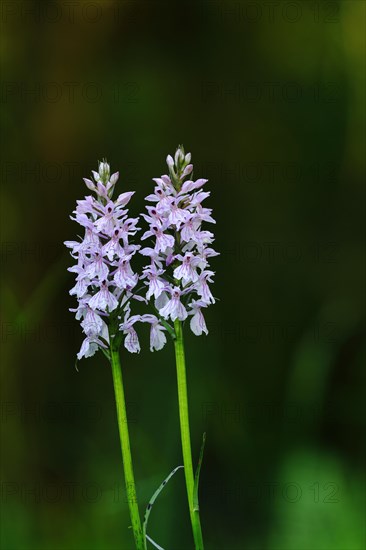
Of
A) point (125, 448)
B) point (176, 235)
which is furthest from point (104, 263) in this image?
point (125, 448)

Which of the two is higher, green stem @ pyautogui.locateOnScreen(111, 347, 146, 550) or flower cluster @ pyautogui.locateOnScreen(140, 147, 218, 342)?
flower cluster @ pyautogui.locateOnScreen(140, 147, 218, 342)

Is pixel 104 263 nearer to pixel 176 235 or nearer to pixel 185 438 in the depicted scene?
pixel 176 235

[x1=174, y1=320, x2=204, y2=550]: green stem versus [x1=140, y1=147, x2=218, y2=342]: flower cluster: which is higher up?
[x1=140, y1=147, x2=218, y2=342]: flower cluster

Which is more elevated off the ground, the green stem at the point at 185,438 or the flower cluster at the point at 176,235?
the flower cluster at the point at 176,235

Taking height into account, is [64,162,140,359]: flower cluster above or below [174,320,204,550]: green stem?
above

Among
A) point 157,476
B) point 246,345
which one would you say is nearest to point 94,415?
point 157,476

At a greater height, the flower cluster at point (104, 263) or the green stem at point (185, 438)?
the flower cluster at point (104, 263)

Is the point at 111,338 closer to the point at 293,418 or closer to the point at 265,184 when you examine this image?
the point at 293,418

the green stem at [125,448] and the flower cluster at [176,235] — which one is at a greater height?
the flower cluster at [176,235]
